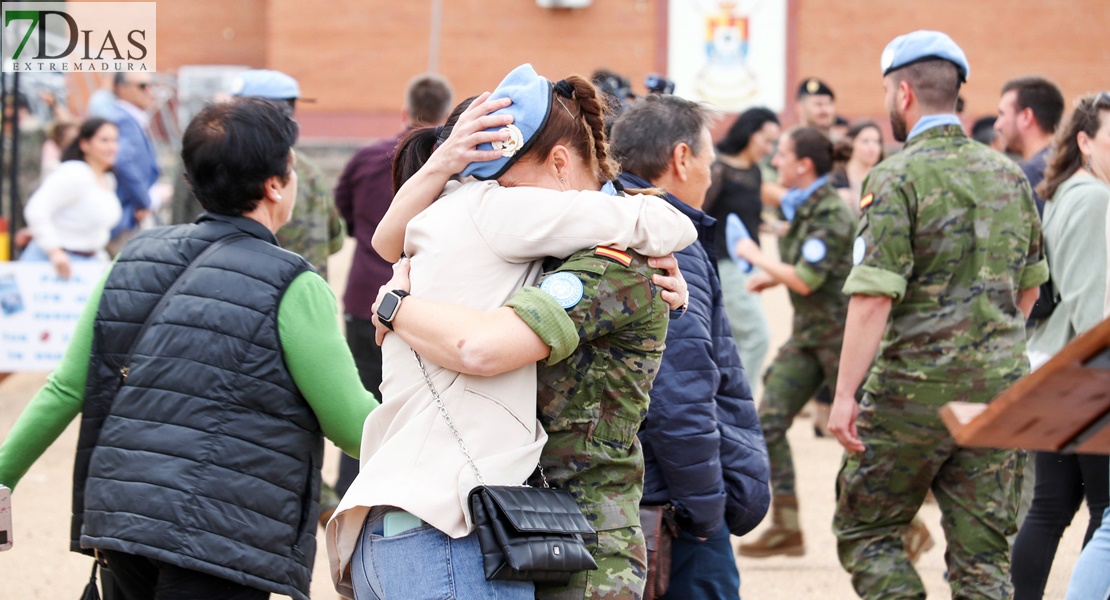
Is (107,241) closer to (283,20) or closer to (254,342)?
(254,342)

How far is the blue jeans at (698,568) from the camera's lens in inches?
128

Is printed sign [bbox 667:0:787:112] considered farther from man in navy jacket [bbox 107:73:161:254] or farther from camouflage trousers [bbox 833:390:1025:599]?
camouflage trousers [bbox 833:390:1025:599]

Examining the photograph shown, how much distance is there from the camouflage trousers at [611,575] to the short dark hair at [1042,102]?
3738mm

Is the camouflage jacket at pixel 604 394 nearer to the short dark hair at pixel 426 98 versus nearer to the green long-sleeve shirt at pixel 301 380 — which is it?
the green long-sleeve shirt at pixel 301 380

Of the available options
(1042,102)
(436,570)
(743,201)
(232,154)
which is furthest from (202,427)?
(743,201)

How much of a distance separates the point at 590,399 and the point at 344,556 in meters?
0.57

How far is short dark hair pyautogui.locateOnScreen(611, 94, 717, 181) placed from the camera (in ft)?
11.1

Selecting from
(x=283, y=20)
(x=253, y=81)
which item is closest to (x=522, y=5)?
(x=283, y=20)

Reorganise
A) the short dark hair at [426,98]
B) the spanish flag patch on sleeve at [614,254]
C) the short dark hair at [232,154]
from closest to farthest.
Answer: the spanish flag patch on sleeve at [614,254] < the short dark hair at [232,154] < the short dark hair at [426,98]

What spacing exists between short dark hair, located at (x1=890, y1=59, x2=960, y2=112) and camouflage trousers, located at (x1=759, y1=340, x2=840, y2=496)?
2.06 m

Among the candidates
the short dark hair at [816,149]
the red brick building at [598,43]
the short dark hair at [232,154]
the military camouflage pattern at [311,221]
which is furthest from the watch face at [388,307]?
the red brick building at [598,43]

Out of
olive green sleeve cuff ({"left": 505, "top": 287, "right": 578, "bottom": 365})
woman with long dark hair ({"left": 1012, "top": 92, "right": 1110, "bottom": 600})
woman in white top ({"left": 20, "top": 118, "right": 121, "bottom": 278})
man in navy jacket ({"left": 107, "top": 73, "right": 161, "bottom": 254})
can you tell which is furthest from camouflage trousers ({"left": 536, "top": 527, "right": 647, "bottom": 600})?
man in navy jacket ({"left": 107, "top": 73, "right": 161, "bottom": 254})

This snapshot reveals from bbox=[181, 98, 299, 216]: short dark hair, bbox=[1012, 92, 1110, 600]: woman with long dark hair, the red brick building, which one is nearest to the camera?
bbox=[181, 98, 299, 216]: short dark hair

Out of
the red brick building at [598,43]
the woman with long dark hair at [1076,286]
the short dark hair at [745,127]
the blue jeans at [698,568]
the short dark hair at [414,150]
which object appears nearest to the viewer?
the short dark hair at [414,150]
